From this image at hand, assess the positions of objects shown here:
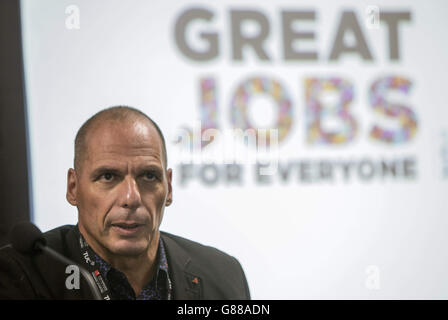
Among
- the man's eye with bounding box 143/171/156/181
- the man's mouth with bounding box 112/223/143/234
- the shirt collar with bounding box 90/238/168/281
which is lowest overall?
the shirt collar with bounding box 90/238/168/281

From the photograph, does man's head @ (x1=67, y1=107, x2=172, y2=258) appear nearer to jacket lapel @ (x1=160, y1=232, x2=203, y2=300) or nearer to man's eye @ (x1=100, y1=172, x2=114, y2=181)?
man's eye @ (x1=100, y1=172, x2=114, y2=181)

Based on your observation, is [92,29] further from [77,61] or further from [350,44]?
[350,44]

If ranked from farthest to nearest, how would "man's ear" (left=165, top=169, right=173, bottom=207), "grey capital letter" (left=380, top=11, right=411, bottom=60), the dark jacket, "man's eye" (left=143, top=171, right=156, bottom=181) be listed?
1. "grey capital letter" (left=380, top=11, right=411, bottom=60)
2. "man's ear" (left=165, top=169, right=173, bottom=207)
3. "man's eye" (left=143, top=171, right=156, bottom=181)
4. the dark jacket

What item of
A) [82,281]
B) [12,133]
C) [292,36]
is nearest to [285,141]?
[292,36]

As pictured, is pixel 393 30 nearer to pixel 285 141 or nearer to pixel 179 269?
pixel 285 141

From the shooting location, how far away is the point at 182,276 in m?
2.29

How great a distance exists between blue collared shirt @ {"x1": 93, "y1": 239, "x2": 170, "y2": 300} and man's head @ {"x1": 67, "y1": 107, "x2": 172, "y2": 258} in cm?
6

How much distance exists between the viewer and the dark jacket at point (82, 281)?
2.14m

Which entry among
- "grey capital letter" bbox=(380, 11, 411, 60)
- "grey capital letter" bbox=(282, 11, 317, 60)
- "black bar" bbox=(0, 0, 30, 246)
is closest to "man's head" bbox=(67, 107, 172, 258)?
"black bar" bbox=(0, 0, 30, 246)

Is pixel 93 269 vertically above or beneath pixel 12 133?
beneath

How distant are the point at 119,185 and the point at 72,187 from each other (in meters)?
0.22

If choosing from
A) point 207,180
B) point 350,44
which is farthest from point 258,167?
point 350,44

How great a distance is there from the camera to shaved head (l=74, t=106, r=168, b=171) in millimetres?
2275

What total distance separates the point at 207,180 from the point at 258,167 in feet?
0.74
